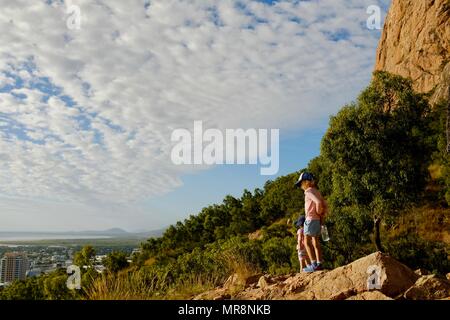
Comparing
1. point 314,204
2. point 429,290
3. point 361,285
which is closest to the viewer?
point 429,290

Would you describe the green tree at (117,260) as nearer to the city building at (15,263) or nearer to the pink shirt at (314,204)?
the city building at (15,263)

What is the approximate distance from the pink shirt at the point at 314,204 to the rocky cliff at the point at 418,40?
52228 millimetres

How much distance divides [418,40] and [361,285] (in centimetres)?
6726

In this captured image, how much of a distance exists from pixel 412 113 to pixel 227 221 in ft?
123

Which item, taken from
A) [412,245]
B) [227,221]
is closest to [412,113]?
[412,245]

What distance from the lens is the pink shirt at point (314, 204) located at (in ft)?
30.7

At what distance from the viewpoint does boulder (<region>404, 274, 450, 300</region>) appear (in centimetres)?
685

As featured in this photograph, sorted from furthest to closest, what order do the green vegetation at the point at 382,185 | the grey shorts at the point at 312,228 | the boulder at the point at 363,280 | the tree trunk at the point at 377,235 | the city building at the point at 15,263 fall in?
the city building at the point at 15,263, the tree trunk at the point at 377,235, the green vegetation at the point at 382,185, the grey shorts at the point at 312,228, the boulder at the point at 363,280

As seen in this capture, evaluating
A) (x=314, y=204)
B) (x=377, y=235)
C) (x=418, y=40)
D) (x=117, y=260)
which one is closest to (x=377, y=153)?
(x=377, y=235)

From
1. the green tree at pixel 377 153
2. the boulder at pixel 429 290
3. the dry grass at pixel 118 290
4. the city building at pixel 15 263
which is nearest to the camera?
the boulder at pixel 429 290

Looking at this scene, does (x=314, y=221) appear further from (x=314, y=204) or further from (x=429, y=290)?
(x=429, y=290)

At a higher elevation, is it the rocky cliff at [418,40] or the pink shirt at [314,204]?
the rocky cliff at [418,40]

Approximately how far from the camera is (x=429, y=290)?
22.7 ft

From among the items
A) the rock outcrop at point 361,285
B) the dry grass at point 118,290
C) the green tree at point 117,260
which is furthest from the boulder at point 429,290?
the green tree at point 117,260
